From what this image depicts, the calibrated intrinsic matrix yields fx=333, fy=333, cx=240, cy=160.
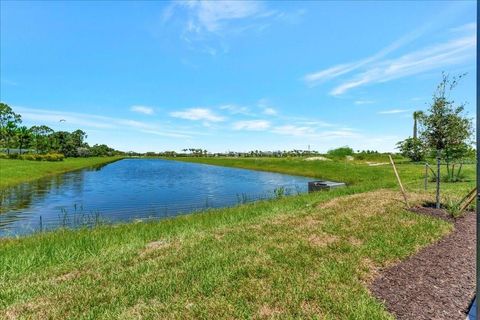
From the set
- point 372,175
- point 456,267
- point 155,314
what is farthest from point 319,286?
point 372,175

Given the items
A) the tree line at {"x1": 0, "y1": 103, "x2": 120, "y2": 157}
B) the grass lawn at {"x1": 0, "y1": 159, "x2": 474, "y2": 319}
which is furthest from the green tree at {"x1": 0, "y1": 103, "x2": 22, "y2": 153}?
the grass lawn at {"x1": 0, "y1": 159, "x2": 474, "y2": 319}

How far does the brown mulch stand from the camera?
17.6 ft

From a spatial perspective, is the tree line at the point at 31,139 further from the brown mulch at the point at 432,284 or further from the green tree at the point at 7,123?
the brown mulch at the point at 432,284

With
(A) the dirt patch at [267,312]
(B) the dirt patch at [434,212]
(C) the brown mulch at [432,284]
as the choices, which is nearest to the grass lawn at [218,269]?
(A) the dirt patch at [267,312]

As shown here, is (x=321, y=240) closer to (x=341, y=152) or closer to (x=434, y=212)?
(x=434, y=212)

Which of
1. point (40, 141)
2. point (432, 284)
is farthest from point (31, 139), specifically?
point (432, 284)

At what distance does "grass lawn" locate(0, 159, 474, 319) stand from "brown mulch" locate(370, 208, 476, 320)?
1.05ft

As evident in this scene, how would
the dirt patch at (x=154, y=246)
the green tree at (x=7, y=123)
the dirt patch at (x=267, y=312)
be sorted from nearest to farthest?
the dirt patch at (x=267, y=312)
the dirt patch at (x=154, y=246)
the green tree at (x=7, y=123)

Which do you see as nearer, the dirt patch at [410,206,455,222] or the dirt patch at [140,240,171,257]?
the dirt patch at [140,240,171,257]

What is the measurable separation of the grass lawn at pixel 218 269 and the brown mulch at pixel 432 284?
32cm

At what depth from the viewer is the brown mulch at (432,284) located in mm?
5359

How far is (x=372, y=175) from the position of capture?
1591 inches

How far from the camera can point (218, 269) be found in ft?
22.7

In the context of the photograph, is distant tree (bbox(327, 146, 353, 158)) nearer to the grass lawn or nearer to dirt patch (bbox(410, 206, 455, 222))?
dirt patch (bbox(410, 206, 455, 222))
